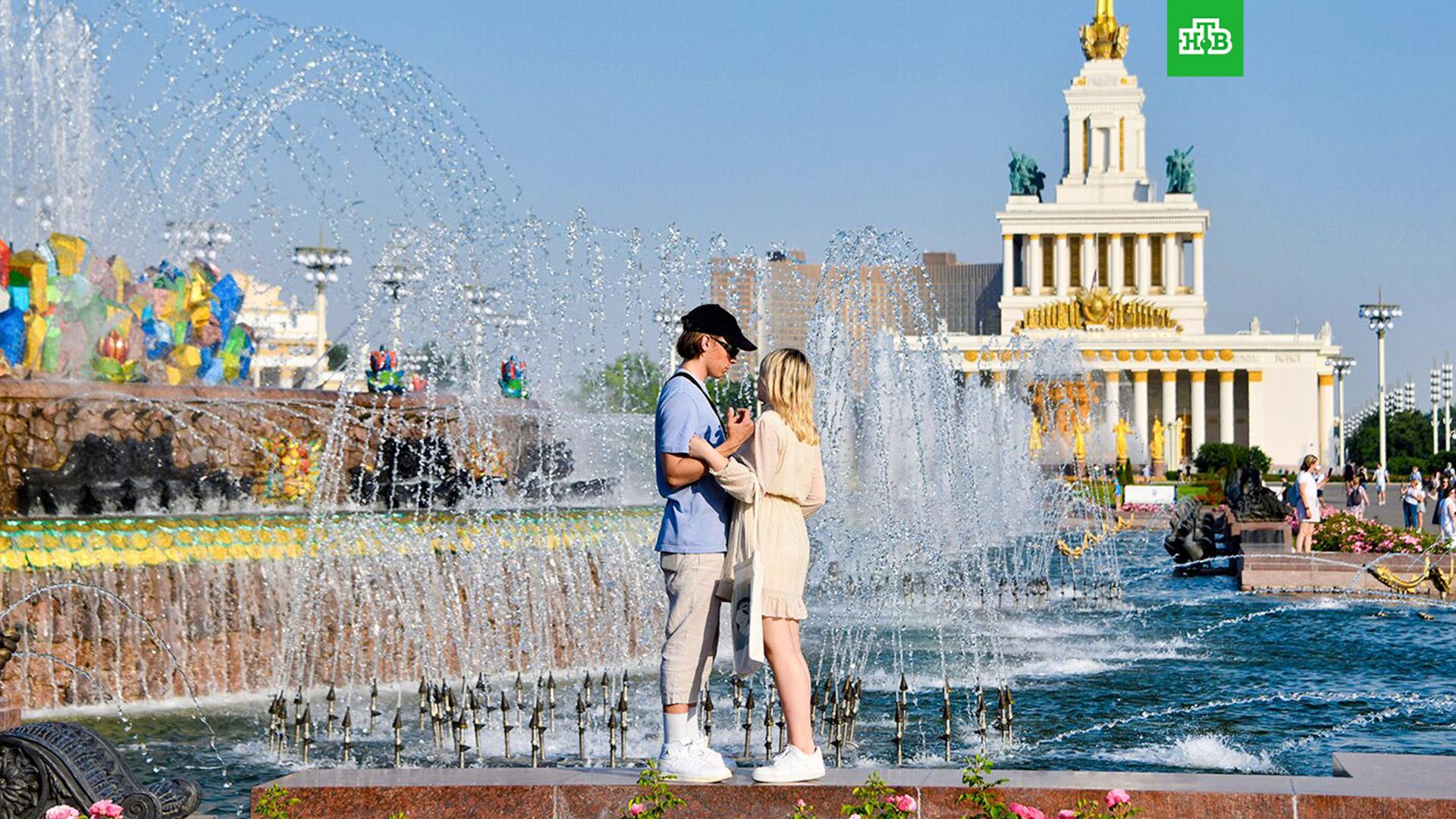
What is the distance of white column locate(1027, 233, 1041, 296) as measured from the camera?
288ft

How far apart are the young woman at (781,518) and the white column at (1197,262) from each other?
277 feet

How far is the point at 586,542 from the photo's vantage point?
12.9 metres

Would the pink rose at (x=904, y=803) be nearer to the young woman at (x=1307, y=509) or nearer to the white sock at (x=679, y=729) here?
the white sock at (x=679, y=729)

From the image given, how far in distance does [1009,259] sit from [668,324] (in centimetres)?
6972

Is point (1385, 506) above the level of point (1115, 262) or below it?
below

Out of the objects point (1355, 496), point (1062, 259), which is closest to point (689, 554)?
→ point (1355, 496)

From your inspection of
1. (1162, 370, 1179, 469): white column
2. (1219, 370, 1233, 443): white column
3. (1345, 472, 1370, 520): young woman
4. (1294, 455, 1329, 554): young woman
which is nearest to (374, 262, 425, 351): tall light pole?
(1294, 455, 1329, 554): young woman

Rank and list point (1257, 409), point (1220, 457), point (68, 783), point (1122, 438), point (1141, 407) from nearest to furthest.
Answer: point (68, 783), point (1220, 457), point (1122, 438), point (1141, 407), point (1257, 409)

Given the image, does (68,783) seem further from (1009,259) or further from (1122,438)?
(1009,259)

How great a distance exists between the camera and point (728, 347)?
20.3ft

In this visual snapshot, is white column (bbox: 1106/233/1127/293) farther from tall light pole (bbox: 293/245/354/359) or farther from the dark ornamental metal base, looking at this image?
the dark ornamental metal base

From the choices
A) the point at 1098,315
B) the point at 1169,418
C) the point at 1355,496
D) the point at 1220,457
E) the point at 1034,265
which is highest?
the point at 1034,265

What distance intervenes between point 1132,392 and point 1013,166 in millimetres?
16503

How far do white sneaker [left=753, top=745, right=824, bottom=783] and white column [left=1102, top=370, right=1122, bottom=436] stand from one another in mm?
75216
